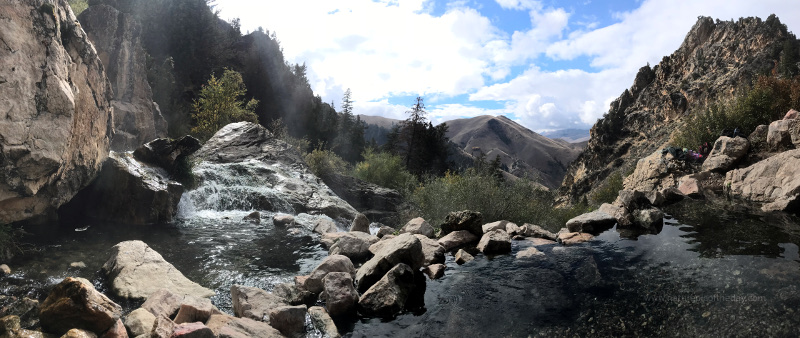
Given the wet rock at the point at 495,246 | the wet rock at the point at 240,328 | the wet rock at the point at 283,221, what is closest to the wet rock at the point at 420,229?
the wet rock at the point at 495,246

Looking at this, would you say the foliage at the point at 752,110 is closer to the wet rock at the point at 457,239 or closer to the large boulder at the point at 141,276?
the wet rock at the point at 457,239

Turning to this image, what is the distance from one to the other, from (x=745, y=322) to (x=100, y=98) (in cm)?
1389

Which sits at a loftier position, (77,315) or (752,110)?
(752,110)

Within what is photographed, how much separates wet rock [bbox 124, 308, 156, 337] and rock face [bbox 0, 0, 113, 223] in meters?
4.13

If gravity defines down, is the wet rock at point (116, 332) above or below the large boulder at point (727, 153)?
below

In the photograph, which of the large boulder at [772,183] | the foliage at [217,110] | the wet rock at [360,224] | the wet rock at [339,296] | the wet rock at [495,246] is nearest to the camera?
the wet rock at [339,296]

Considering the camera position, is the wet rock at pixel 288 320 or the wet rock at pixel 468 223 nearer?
the wet rock at pixel 288 320

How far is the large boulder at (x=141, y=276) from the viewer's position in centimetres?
619

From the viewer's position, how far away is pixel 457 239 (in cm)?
965

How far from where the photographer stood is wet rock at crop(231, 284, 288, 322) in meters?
5.46

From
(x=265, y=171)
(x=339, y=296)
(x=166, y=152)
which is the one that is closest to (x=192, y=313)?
(x=339, y=296)

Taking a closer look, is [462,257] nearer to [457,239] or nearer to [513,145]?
[457,239]

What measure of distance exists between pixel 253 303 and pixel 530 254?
5.66 metres

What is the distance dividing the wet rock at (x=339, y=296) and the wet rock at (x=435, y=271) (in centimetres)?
186
